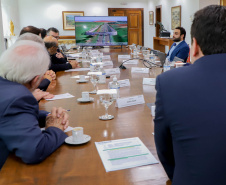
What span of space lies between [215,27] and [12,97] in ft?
2.79

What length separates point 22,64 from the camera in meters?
1.29

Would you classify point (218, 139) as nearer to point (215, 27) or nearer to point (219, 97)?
point (219, 97)

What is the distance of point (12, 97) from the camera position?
1.18 metres

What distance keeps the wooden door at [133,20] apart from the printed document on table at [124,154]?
40.8 ft

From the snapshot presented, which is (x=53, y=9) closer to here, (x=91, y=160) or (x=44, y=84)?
(x=44, y=84)

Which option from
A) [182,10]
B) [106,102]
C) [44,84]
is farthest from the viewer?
[182,10]

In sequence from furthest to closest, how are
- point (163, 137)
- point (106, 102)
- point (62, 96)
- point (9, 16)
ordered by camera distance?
1. point (9, 16)
2. point (62, 96)
3. point (106, 102)
4. point (163, 137)

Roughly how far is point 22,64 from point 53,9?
1214 centimetres

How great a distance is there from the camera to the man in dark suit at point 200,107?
0.84 meters

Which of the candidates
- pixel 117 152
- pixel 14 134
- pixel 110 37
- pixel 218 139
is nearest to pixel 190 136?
pixel 218 139

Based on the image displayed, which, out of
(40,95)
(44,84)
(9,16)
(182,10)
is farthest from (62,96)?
(9,16)

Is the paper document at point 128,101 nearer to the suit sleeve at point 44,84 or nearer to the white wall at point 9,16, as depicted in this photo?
the suit sleeve at point 44,84

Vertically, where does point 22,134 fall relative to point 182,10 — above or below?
below

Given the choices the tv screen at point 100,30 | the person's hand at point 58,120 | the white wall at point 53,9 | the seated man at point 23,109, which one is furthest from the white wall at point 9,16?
the seated man at point 23,109
